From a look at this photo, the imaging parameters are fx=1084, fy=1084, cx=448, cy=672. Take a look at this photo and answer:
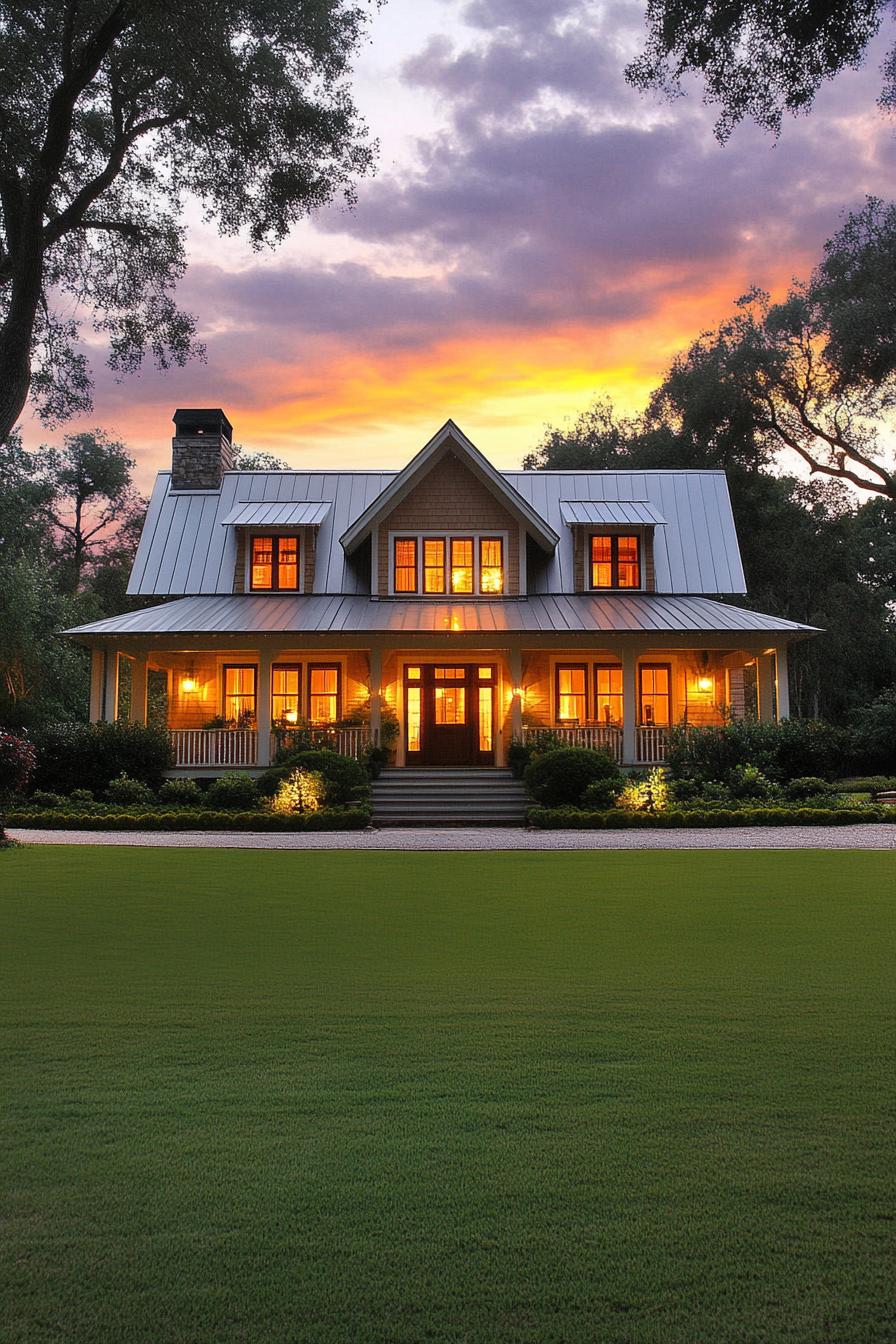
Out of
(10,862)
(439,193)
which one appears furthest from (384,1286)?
(439,193)

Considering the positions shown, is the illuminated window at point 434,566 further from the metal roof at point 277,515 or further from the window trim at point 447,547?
the metal roof at point 277,515

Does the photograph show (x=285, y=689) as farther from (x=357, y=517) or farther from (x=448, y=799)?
(x=448, y=799)

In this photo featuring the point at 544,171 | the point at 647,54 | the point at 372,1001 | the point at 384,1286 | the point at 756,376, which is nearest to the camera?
the point at 384,1286

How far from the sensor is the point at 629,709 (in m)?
23.9

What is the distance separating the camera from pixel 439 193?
1973 centimetres

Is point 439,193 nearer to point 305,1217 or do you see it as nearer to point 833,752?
point 833,752

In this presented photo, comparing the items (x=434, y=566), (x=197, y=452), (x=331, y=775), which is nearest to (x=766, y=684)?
(x=434, y=566)

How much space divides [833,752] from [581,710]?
638 centimetres

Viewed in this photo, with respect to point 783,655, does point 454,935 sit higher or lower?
lower

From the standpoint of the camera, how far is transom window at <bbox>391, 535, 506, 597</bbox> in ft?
87.2

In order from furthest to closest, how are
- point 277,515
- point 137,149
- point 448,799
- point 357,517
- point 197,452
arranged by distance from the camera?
point 197,452 < point 357,517 < point 277,515 < point 448,799 < point 137,149

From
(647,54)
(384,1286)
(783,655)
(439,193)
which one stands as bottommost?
(384,1286)

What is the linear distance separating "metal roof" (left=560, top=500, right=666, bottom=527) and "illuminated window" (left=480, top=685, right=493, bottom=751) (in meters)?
4.88

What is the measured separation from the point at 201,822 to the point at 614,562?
13139 mm
